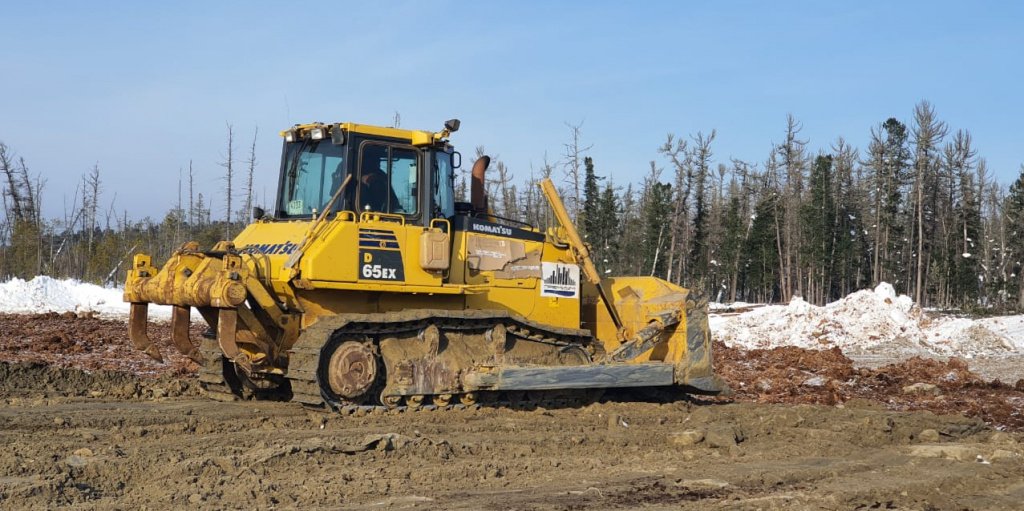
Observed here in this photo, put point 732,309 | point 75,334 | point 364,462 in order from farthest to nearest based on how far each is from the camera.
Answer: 1. point 732,309
2. point 75,334
3. point 364,462

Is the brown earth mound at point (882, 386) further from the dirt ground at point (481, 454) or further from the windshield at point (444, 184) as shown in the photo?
the windshield at point (444, 184)

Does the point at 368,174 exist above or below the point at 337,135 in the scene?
below

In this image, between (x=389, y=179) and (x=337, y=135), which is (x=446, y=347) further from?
(x=337, y=135)

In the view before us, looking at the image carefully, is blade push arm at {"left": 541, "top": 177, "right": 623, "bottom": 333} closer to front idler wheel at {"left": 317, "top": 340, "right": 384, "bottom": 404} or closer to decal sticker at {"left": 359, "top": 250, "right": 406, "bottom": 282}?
decal sticker at {"left": 359, "top": 250, "right": 406, "bottom": 282}

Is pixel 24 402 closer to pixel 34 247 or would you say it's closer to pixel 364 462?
pixel 364 462

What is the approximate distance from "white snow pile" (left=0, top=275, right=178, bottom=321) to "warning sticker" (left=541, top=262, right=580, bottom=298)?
20.4 metres

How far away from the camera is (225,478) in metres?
6.84

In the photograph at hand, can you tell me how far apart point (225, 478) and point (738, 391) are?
402 inches

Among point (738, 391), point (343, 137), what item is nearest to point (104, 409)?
point (343, 137)

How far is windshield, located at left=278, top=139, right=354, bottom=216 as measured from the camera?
35.2 feet

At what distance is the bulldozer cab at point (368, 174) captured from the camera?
34.8ft

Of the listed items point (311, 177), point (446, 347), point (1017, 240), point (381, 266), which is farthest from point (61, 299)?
point (1017, 240)

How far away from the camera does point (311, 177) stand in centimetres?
1101

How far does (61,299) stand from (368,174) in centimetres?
2554
